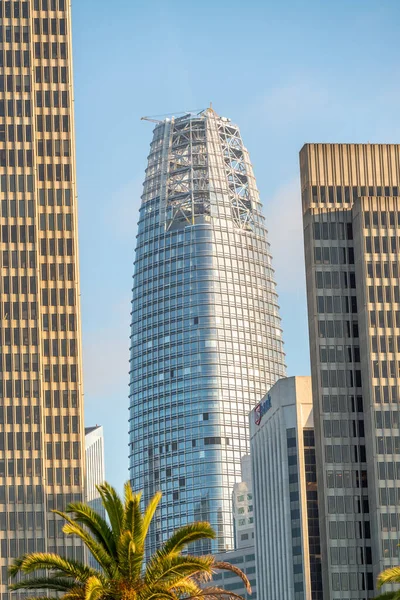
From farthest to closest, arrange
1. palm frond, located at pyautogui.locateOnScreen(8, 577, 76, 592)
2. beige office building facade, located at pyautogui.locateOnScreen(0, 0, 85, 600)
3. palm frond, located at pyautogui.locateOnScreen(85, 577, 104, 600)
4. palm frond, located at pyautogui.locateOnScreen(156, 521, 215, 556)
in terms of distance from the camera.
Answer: beige office building facade, located at pyautogui.locateOnScreen(0, 0, 85, 600) → palm frond, located at pyautogui.locateOnScreen(156, 521, 215, 556) → palm frond, located at pyautogui.locateOnScreen(8, 577, 76, 592) → palm frond, located at pyautogui.locateOnScreen(85, 577, 104, 600)

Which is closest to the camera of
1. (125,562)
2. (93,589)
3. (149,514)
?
(93,589)

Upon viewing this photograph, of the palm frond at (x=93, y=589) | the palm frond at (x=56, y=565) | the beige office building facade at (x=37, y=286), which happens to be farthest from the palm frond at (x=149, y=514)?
the beige office building facade at (x=37, y=286)

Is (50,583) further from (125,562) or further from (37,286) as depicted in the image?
(37,286)

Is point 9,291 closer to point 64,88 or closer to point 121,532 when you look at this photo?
point 64,88

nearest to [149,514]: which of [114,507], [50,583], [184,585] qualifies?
[114,507]

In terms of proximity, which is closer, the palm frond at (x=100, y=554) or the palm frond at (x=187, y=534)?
the palm frond at (x=100, y=554)

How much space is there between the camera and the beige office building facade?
180m

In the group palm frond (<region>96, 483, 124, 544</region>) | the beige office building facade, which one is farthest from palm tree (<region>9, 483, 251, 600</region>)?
the beige office building facade

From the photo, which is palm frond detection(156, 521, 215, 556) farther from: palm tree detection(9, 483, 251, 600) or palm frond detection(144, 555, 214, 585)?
palm frond detection(144, 555, 214, 585)

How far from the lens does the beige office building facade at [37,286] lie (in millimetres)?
179500

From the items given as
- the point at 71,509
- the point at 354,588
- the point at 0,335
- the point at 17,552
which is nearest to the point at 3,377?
the point at 0,335

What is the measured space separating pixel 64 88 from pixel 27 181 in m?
13.9

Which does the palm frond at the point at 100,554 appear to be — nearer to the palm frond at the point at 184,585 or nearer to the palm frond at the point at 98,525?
the palm frond at the point at 98,525

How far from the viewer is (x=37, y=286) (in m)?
187
